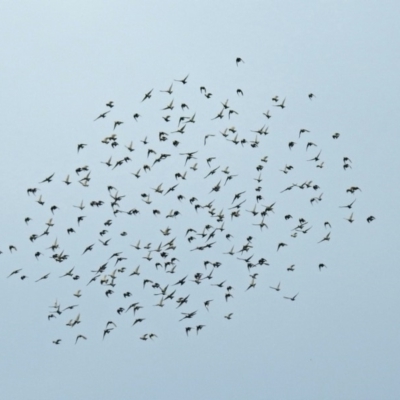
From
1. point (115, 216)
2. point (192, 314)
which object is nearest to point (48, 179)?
point (115, 216)

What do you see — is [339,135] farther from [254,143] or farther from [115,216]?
[115,216]

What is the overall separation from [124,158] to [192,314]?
Result: 2101cm

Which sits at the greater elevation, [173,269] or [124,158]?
[124,158]

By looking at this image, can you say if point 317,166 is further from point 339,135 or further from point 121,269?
point 121,269

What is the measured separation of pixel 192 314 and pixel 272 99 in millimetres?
28168

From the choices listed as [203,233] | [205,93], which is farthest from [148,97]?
[203,233]

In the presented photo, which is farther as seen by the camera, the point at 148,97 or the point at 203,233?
the point at 203,233

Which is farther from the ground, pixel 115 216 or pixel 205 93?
pixel 205 93

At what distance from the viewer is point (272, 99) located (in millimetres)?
189875

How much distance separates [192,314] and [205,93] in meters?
27.5

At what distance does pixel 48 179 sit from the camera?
185 meters

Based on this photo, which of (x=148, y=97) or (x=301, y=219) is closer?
(x=148, y=97)

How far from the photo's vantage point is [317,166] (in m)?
191

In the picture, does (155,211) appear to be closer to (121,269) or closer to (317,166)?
(121,269)
